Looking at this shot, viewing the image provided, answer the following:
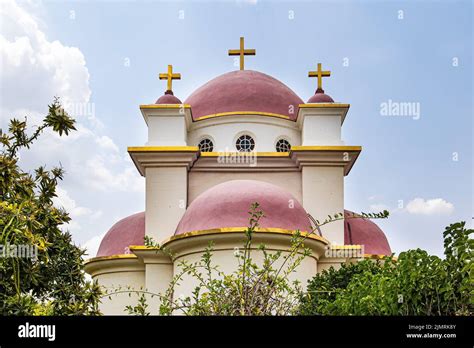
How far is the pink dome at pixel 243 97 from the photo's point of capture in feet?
71.2

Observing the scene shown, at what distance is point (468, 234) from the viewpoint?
6570mm

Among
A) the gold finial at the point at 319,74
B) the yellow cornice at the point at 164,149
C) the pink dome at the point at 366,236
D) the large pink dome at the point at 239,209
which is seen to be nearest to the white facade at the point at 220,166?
the yellow cornice at the point at 164,149

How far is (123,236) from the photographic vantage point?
21141mm

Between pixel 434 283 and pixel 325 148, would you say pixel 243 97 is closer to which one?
pixel 325 148

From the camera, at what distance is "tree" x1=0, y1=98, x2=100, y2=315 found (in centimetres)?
700

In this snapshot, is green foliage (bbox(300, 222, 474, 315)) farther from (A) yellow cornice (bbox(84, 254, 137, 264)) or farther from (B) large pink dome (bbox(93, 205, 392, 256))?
(A) yellow cornice (bbox(84, 254, 137, 264))

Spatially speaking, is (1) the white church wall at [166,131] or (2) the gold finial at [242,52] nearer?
(1) the white church wall at [166,131]

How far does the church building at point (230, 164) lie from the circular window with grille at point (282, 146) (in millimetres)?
31

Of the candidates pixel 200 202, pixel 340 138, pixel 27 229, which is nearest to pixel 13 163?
pixel 27 229

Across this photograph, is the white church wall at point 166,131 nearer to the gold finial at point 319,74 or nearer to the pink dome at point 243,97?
the pink dome at point 243,97

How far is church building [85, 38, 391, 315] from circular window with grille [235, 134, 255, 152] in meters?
0.03

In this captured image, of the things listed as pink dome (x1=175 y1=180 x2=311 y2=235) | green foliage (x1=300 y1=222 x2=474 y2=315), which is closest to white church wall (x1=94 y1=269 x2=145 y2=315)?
pink dome (x1=175 y1=180 x2=311 y2=235)
